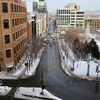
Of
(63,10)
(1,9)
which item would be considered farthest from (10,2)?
(63,10)

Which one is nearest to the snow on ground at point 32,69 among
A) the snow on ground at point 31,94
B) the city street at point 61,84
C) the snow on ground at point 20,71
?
the city street at point 61,84

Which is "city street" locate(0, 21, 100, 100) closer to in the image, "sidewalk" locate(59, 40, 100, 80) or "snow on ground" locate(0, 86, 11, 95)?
"sidewalk" locate(59, 40, 100, 80)

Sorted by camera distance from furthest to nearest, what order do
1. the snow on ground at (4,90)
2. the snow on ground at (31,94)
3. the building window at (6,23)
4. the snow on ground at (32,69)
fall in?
1. the snow on ground at (32,69)
2. the building window at (6,23)
3. the snow on ground at (4,90)
4. the snow on ground at (31,94)

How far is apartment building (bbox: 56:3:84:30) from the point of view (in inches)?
6393

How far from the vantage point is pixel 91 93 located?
32.5 metres

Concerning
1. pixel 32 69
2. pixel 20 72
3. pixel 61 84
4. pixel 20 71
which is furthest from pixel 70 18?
pixel 61 84

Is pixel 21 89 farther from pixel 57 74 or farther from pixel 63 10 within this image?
pixel 63 10

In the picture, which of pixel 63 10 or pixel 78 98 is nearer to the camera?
pixel 78 98

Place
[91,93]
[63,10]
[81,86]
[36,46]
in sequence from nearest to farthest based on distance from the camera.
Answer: [91,93]
[81,86]
[36,46]
[63,10]

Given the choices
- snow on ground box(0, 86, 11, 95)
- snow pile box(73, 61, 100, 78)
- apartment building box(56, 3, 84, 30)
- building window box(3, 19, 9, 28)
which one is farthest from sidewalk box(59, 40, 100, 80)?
apartment building box(56, 3, 84, 30)

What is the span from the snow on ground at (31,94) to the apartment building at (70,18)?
132 m

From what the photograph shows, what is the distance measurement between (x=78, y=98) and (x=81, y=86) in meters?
5.50

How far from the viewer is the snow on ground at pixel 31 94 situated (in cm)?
3059

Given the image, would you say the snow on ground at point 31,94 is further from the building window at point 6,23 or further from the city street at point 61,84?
the building window at point 6,23
